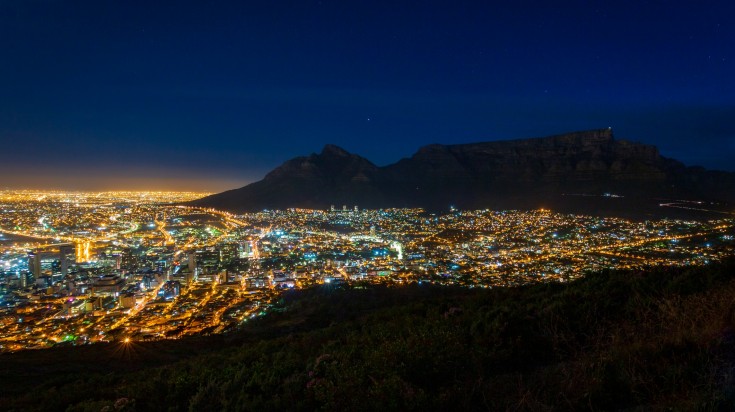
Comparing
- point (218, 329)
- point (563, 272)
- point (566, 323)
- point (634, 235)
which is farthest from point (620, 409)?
point (634, 235)

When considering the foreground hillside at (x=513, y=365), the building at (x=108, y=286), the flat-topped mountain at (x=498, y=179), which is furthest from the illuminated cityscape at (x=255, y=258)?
the flat-topped mountain at (x=498, y=179)

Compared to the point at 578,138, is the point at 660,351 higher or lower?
lower

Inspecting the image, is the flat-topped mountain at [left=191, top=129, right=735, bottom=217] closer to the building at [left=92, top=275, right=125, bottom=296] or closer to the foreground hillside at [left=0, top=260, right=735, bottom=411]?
the building at [left=92, top=275, right=125, bottom=296]

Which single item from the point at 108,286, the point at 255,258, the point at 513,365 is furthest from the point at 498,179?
the point at 513,365

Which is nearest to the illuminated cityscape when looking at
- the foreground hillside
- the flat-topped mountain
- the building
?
the building

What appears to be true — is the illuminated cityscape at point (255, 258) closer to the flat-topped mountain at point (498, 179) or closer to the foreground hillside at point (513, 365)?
the foreground hillside at point (513, 365)

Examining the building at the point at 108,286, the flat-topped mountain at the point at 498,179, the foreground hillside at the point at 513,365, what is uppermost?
the flat-topped mountain at the point at 498,179

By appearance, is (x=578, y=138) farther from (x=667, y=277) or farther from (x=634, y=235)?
(x=667, y=277)
